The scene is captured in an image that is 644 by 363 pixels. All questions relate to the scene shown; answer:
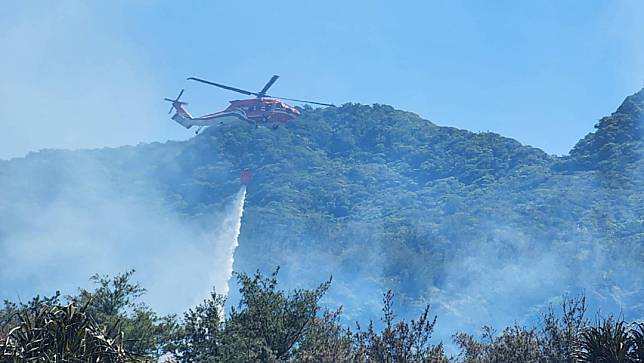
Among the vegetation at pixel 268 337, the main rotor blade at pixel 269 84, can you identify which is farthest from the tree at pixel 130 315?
the main rotor blade at pixel 269 84

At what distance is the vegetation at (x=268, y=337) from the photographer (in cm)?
1534

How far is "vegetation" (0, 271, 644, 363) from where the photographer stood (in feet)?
50.3

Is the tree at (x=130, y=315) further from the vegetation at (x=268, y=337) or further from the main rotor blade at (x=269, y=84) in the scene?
the main rotor blade at (x=269, y=84)

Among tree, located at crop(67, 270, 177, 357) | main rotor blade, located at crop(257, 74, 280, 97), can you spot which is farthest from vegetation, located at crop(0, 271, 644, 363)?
main rotor blade, located at crop(257, 74, 280, 97)

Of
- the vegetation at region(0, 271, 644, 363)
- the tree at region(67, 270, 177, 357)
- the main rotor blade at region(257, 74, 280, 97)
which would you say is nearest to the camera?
the vegetation at region(0, 271, 644, 363)

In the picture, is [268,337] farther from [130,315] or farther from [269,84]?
[269,84]

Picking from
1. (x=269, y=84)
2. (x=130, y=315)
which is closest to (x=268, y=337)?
(x=130, y=315)

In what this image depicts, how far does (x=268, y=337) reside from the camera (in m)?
37.1

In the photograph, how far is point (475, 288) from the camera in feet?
531

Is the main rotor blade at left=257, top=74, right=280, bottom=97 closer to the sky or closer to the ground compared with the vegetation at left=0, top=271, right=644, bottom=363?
closer to the sky

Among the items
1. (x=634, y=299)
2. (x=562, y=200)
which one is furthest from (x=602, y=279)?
(x=562, y=200)

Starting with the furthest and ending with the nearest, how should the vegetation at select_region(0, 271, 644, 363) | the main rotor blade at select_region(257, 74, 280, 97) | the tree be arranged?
the main rotor blade at select_region(257, 74, 280, 97) < the tree < the vegetation at select_region(0, 271, 644, 363)

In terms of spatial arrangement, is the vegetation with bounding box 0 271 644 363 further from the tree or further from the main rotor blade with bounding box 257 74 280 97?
the main rotor blade with bounding box 257 74 280 97

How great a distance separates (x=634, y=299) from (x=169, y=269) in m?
105
